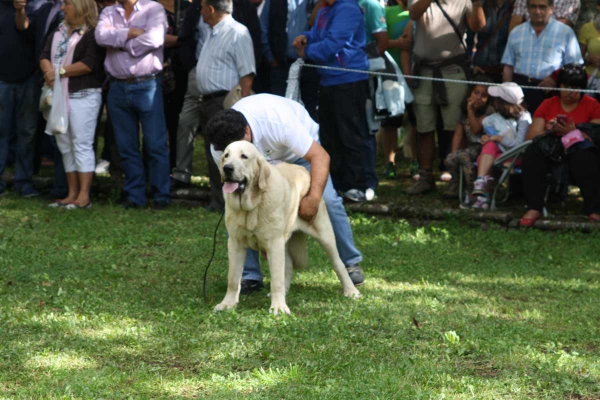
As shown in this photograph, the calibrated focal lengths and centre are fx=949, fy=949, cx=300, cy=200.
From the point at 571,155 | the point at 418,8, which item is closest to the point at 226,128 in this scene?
the point at 571,155

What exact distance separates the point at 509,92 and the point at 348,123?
1.74 metres

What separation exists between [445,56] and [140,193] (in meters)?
3.80

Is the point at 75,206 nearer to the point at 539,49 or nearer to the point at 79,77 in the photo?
the point at 79,77

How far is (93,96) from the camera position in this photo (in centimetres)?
1048

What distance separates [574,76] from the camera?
9.52 m

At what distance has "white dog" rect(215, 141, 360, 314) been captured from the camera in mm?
5836

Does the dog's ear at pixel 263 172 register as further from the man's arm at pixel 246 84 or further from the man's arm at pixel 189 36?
the man's arm at pixel 189 36

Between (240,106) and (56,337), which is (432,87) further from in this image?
(56,337)

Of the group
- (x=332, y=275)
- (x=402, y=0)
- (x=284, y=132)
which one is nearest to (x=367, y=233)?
(x=332, y=275)

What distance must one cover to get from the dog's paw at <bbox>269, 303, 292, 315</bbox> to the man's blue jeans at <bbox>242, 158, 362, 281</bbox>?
2.61 feet

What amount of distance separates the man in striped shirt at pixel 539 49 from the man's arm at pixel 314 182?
176 inches

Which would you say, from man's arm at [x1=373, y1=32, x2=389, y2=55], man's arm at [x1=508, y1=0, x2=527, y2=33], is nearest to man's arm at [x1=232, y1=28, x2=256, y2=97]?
man's arm at [x1=373, y1=32, x2=389, y2=55]

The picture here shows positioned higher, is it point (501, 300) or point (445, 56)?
point (445, 56)

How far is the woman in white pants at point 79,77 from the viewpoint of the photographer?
10336 millimetres
